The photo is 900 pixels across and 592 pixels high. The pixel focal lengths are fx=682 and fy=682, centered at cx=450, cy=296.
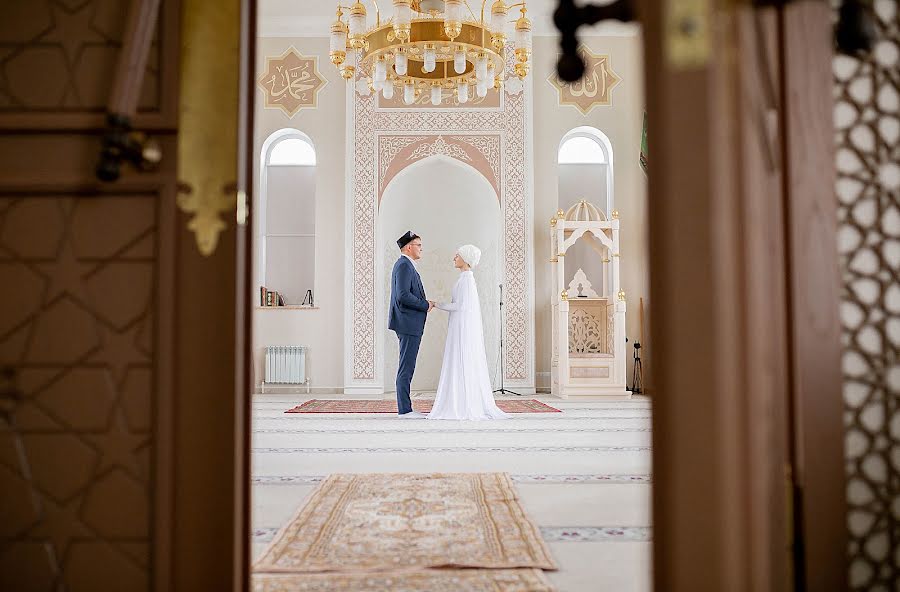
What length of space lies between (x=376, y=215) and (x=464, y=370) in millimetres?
2805

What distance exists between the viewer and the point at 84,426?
50.7 inches

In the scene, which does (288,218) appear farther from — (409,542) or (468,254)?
(409,542)

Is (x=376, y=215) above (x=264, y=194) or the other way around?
the other way around

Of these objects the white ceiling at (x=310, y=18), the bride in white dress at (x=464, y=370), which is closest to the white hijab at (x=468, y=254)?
the bride in white dress at (x=464, y=370)

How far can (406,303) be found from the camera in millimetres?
6078

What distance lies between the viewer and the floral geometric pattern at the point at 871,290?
3.91ft

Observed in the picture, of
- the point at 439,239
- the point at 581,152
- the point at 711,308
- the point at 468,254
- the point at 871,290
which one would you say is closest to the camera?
the point at 711,308

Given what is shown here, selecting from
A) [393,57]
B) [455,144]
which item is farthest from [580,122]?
[393,57]

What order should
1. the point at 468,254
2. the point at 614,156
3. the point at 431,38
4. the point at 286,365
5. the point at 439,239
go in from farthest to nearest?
1. the point at 439,239
2. the point at 614,156
3. the point at 286,365
4. the point at 468,254
5. the point at 431,38

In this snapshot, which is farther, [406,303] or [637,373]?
[637,373]

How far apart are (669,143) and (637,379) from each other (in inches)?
291

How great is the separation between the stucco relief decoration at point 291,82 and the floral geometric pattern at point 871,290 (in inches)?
296

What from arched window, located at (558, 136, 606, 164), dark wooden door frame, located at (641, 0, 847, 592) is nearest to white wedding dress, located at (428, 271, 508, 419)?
arched window, located at (558, 136, 606, 164)

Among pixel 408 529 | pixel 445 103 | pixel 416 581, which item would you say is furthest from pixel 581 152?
pixel 416 581
